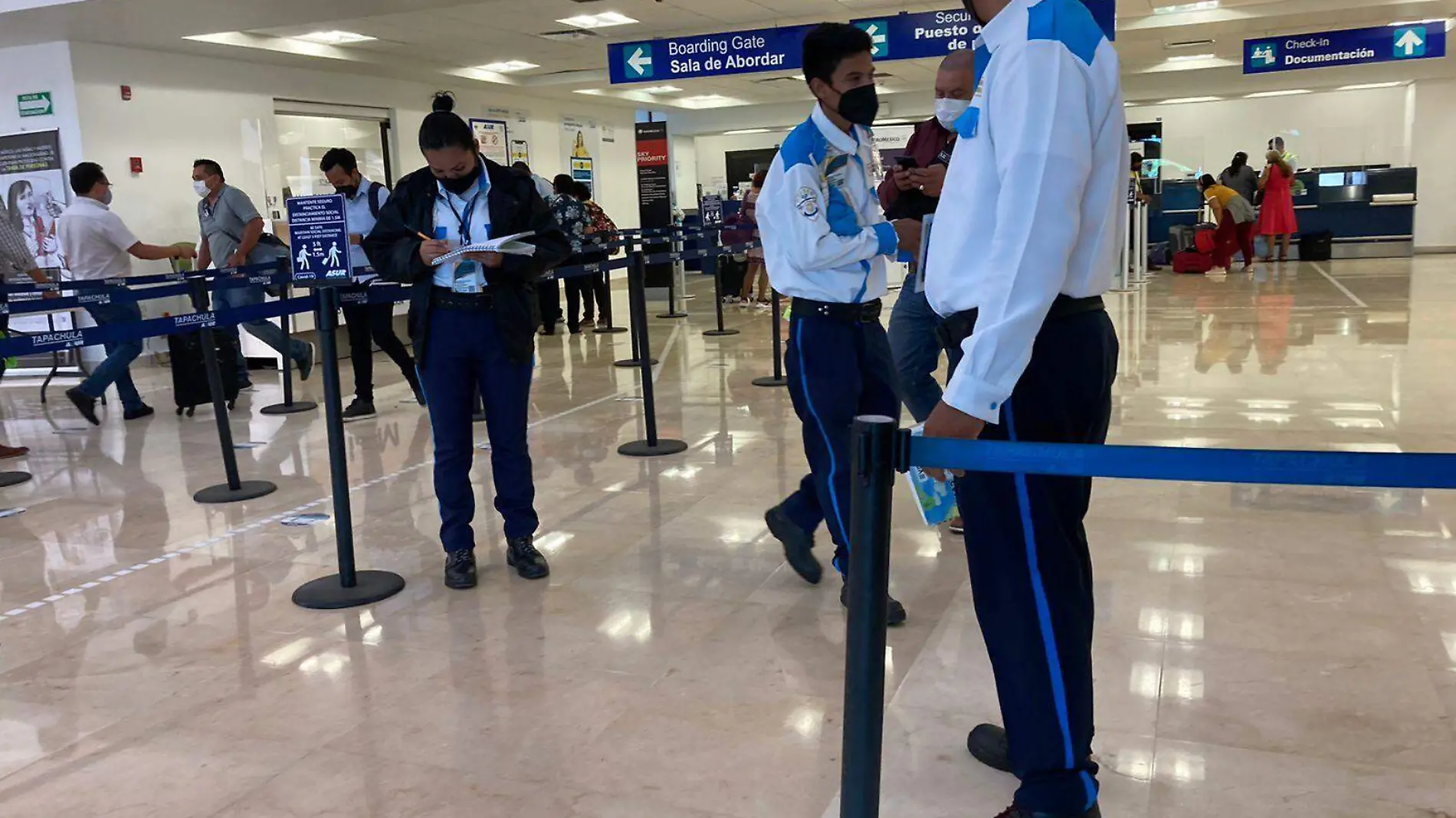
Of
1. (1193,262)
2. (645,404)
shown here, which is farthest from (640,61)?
(1193,262)

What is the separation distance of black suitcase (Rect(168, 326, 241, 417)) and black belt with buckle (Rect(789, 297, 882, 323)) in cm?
552

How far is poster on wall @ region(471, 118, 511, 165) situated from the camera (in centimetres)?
1647

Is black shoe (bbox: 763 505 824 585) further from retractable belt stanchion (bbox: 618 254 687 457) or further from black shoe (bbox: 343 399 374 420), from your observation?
black shoe (bbox: 343 399 374 420)

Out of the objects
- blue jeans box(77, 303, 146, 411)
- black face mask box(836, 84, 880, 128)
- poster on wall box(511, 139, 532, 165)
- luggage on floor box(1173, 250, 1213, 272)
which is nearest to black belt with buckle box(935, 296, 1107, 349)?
black face mask box(836, 84, 880, 128)

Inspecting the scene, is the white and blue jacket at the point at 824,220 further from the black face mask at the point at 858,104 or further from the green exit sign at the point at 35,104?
the green exit sign at the point at 35,104

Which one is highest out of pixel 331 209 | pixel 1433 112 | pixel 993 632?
pixel 1433 112

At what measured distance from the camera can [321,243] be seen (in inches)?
147

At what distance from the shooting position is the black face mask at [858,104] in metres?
2.96

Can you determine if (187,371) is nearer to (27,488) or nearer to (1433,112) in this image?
(27,488)

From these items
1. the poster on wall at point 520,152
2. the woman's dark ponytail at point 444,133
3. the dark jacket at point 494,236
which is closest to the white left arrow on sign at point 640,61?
the poster on wall at point 520,152

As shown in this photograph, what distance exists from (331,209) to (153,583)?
149 centimetres

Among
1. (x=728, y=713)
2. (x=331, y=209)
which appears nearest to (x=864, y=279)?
(x=728, y=713)

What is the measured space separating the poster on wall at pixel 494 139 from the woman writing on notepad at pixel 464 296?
13212 mm

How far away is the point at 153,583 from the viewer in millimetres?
3934
